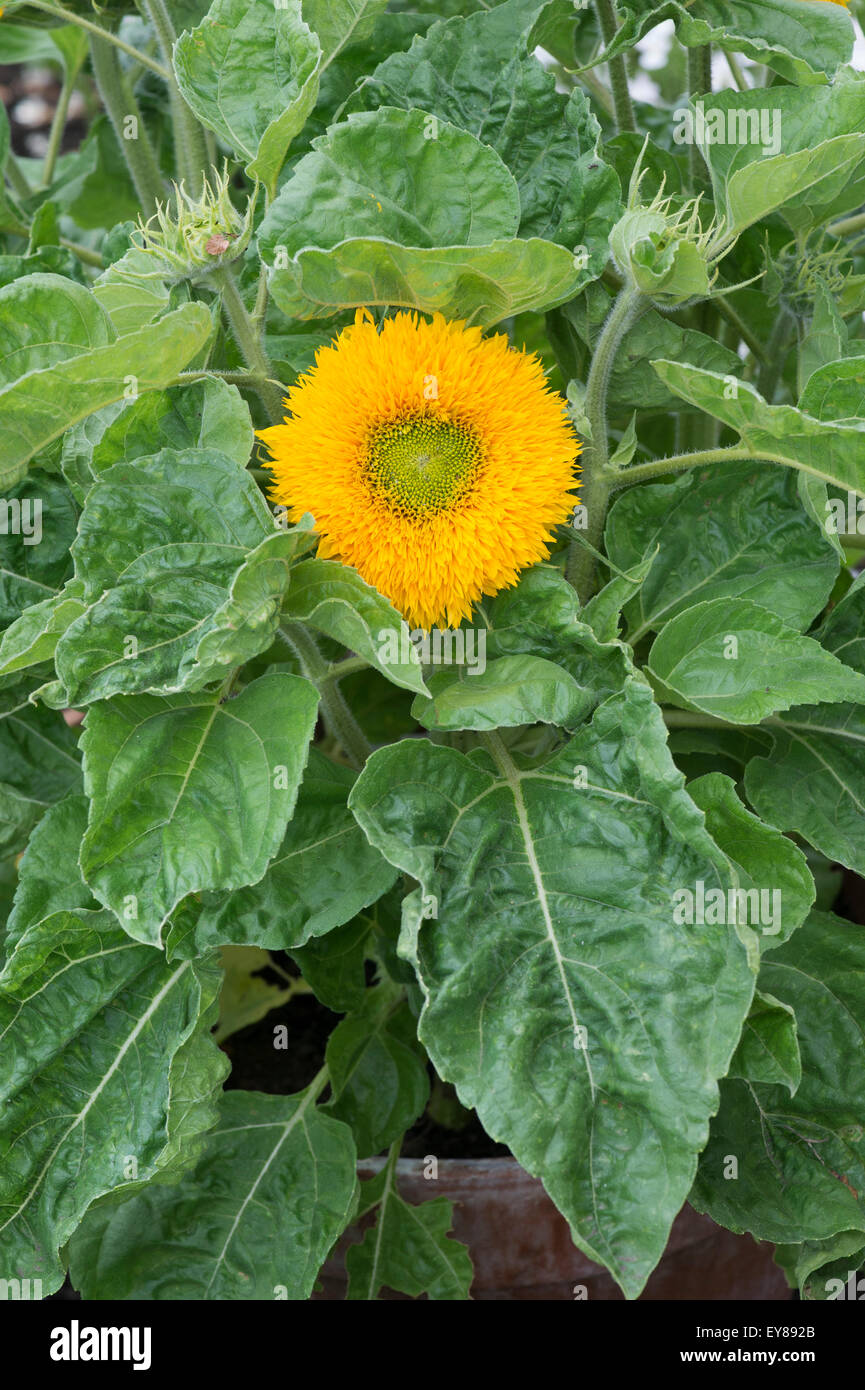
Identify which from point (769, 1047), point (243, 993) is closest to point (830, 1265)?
point (769, 1047)

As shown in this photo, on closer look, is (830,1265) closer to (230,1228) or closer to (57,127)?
Answer: (230,1228)

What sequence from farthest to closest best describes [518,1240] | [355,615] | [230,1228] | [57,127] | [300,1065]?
[57,127] < [300,1065] < [518,1240] < [230,1228] < [355,615]

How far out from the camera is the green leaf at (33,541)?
0.78 meters

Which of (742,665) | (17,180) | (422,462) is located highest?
(17,180)

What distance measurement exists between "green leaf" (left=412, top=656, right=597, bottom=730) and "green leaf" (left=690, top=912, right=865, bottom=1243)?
23 cm

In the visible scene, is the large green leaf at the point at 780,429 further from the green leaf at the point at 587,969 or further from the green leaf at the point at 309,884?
the green leaf at the point at 309,884

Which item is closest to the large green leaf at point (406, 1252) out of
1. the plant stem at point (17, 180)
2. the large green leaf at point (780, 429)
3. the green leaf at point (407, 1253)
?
the green leaf at point (407, 1253)

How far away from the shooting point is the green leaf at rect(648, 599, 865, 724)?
636 mm

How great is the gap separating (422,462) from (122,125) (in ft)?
1.76

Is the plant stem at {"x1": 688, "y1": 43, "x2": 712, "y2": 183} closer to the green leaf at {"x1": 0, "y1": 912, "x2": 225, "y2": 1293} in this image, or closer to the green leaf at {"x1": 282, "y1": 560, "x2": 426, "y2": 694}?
the green leaf at {"x1": 282, "y1": 560, "x2": 426, "y2": 694}

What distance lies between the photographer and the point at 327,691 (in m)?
0.76

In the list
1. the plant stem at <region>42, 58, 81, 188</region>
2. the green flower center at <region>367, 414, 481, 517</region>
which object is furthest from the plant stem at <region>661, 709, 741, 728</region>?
the plant stem at <region>42, 58, 81, 188</region>

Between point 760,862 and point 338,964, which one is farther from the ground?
point 760,862
